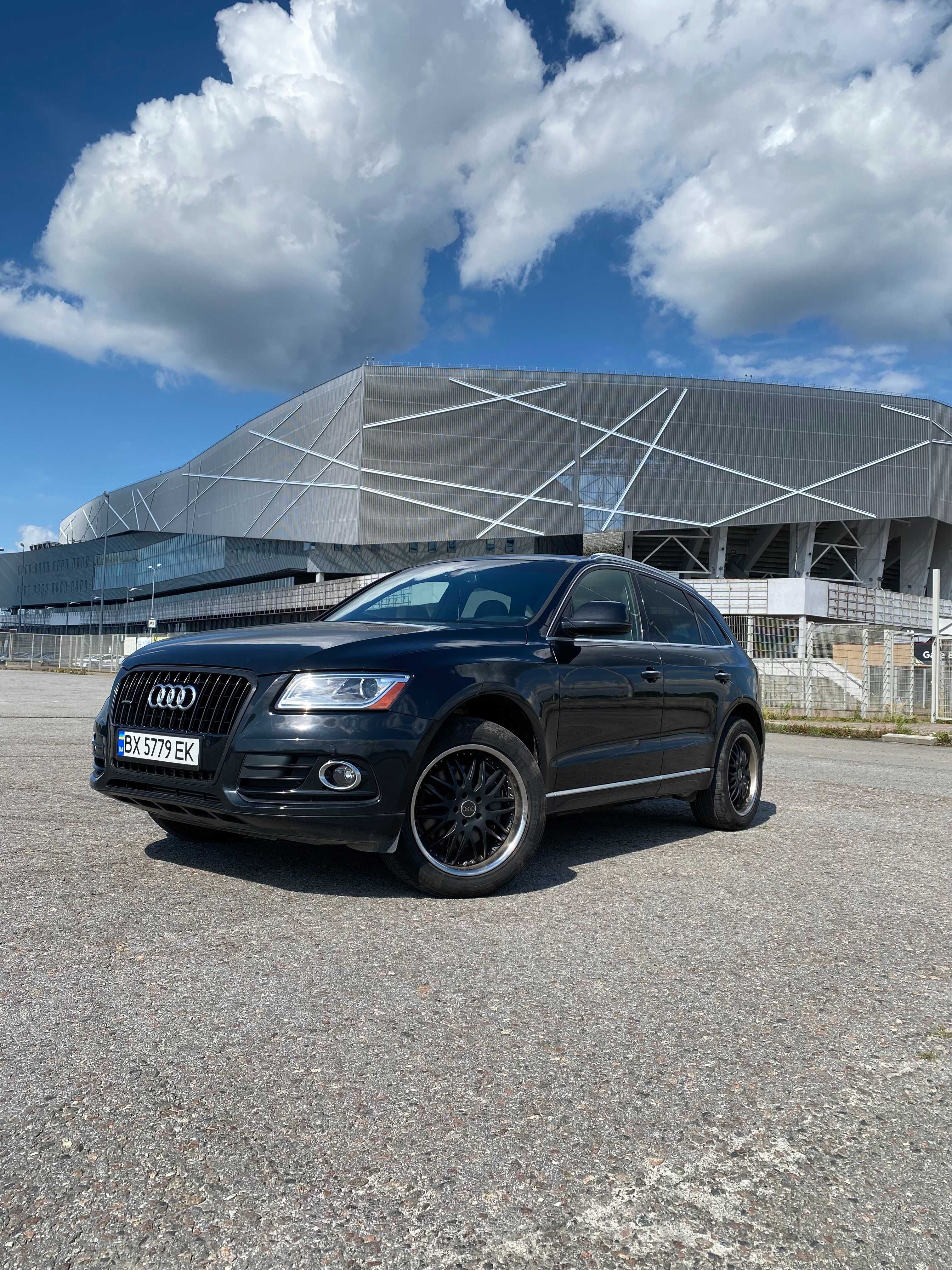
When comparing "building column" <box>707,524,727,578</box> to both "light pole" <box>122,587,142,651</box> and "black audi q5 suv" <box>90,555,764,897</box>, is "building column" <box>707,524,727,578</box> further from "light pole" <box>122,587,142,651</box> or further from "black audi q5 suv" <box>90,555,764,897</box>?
"light pole" <box>122,587,142,651</box>

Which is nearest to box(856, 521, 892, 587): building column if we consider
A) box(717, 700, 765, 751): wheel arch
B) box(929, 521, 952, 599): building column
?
box(929, 521, 952, 599): building column

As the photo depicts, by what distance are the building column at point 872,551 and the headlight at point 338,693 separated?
69.4m

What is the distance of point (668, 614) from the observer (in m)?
5.73

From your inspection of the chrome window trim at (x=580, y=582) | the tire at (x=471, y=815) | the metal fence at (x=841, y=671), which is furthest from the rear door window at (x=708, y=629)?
the metal fence at (x=841, y=671)

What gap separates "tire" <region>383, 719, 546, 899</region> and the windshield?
2.51 feet

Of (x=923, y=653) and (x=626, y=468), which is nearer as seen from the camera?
(x=923, y=653)

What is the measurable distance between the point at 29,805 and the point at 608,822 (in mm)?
3573

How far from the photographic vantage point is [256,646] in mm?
3961

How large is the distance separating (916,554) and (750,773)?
7226 centimetres

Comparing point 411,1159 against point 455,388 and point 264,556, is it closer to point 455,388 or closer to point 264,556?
point 455,388

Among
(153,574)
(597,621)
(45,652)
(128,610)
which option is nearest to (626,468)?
(45,652)

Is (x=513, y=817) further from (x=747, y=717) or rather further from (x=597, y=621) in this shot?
(x=747, y=717)

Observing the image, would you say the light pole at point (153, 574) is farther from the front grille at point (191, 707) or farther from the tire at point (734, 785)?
the front grille at point (191, 707)

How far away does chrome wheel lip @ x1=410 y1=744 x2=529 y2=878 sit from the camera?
3.82m
